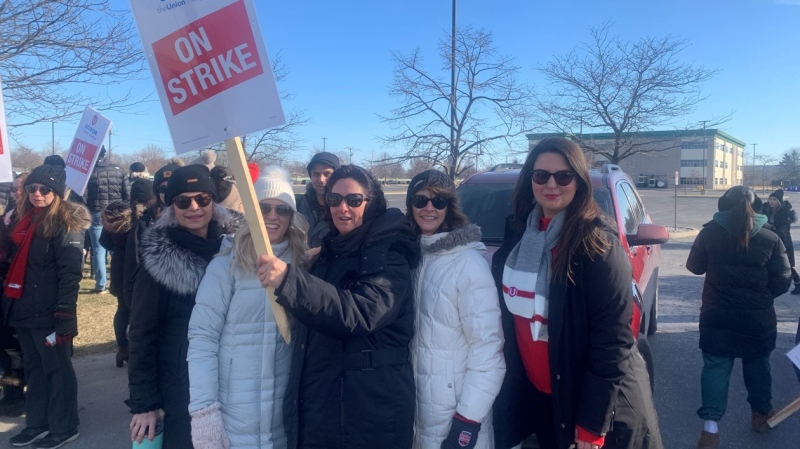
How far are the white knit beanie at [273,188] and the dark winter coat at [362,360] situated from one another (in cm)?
45

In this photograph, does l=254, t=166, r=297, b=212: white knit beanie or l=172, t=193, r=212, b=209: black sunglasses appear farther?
l=172, t=193, r=212, b=209: black sunglasses

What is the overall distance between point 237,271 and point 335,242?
1.56 ft

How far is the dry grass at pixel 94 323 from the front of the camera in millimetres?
6348

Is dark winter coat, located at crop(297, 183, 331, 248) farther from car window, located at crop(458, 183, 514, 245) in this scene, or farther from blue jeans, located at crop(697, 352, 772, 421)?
blue jeans, located at crop(697, 352, 772, 421)

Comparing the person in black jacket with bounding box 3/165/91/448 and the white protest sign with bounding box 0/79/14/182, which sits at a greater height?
the white protest sign with bounding box 0/79/14/182

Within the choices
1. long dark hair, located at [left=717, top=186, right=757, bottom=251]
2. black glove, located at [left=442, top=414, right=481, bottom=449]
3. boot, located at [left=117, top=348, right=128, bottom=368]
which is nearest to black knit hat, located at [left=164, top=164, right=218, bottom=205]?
black glove, located at [left=442, top=414, right=481, bottom=449]

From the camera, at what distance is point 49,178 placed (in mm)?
4102

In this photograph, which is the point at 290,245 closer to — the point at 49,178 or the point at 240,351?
the point at 240,351

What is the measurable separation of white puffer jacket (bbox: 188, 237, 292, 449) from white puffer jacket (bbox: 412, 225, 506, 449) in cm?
65

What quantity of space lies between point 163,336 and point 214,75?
127 centimetres

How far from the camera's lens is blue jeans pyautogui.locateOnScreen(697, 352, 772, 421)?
411 cm

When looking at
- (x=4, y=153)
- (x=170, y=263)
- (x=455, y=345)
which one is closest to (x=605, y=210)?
(x=455, y=345)

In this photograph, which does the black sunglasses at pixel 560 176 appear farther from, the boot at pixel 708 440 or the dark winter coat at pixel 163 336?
the boot at pixel 708 440

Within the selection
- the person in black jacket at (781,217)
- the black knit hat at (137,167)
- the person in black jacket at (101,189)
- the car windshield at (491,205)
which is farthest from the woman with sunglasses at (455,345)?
the person in black jacket at (781,217)
